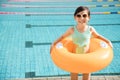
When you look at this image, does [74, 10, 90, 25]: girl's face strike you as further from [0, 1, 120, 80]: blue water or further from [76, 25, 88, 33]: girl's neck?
[0, 1, 120, 80]: blue water

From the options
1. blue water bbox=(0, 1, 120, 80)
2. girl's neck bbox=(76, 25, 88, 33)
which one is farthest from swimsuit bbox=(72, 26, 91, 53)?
blue water bbox=(0, 1, 120, 80)

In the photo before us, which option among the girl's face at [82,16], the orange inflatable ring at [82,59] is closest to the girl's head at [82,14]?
the girl's face at [82,16]

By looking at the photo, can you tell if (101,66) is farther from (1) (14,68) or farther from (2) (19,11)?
(2) (19,11)

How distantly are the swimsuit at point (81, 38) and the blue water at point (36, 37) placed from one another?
1309 mm

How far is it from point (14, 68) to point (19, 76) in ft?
1.09

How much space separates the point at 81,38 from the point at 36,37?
10.5 feet

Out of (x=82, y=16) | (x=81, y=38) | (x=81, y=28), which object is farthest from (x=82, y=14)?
(x=81, y=38)

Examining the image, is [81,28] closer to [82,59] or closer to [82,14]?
[82,14]

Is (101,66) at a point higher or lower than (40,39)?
higher

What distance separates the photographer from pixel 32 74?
4891mm

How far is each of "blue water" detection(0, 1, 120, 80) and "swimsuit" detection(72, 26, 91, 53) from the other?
4.29ft

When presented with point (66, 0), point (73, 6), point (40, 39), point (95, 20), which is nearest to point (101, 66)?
point (40, 39)

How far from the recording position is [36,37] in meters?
6.80

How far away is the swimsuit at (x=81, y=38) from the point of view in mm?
3735
